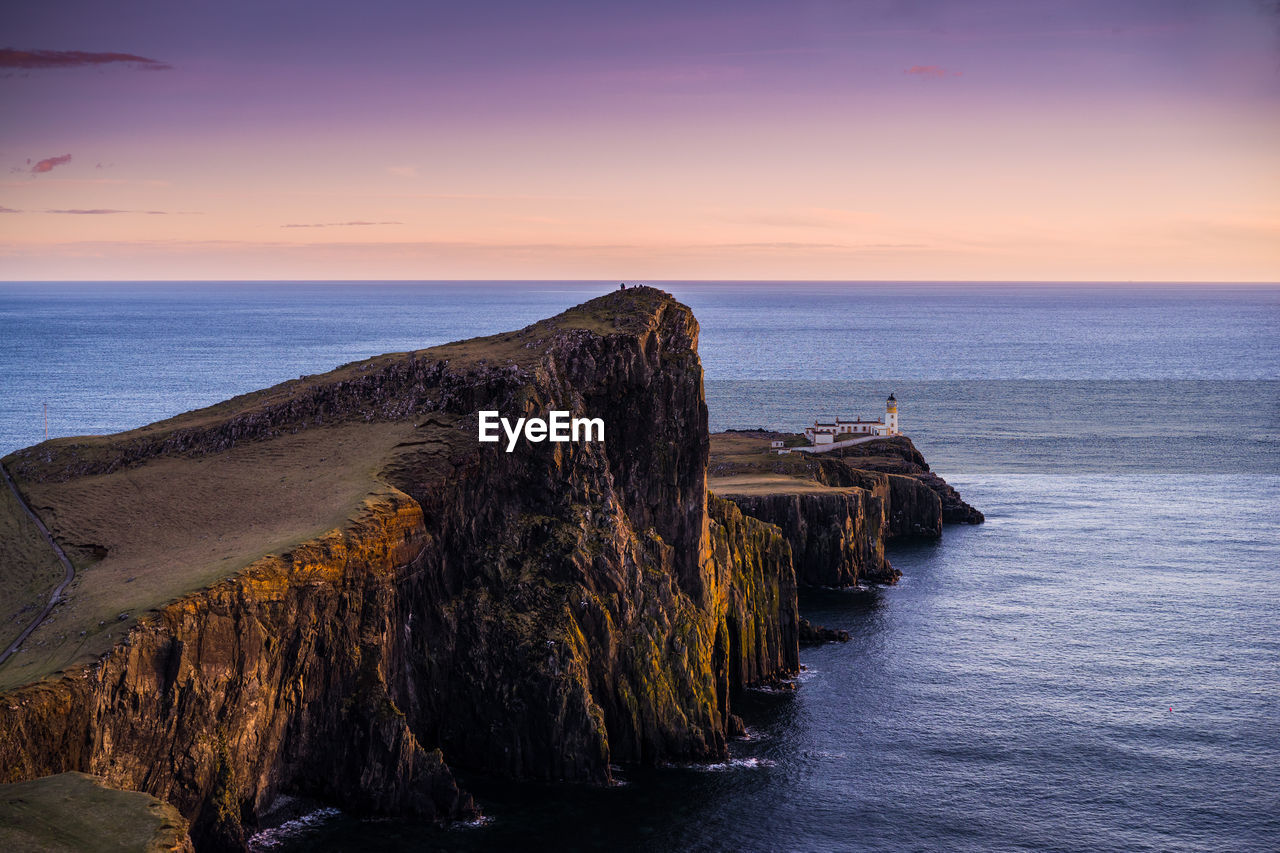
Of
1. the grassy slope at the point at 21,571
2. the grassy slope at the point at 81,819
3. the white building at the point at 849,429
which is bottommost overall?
the grassy slope at the point at 81,819

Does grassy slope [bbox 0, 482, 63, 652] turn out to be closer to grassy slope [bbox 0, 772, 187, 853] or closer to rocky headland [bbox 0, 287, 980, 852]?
rocky headland [bbox 0, 287, 980, 852]

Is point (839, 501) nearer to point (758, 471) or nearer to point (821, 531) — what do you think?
point (821, 531)

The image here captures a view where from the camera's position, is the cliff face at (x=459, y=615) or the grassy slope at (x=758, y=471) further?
the grassy slope at (x=758, y=471)

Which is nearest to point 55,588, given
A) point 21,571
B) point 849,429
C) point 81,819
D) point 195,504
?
point 21,571

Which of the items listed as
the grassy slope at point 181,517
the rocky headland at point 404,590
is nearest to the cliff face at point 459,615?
the rocky headland at point 404,590

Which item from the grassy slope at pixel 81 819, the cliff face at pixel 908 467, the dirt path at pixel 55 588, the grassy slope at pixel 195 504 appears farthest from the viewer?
the cliff face at pixel 908 467

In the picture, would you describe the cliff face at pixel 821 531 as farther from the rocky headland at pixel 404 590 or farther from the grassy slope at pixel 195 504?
the grassy slope at pixel 195 504

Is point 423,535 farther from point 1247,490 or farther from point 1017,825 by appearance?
point 1247,490
